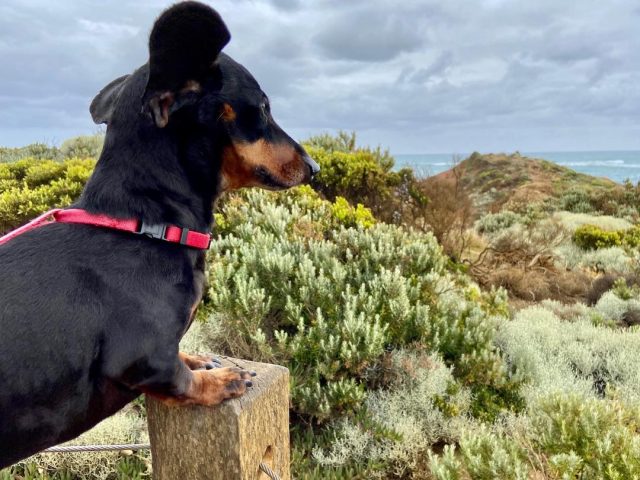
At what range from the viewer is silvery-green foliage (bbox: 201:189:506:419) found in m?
3.82

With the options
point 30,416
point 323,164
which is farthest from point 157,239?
point 323,164

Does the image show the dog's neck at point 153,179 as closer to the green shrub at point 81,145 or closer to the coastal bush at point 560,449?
the coastal bush at point 560,449

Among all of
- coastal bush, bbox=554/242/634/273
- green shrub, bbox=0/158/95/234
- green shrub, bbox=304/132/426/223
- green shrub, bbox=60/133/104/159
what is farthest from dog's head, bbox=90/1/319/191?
green shrub, bbox=60/133/104/159

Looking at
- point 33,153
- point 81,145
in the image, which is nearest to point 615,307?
point 81,145

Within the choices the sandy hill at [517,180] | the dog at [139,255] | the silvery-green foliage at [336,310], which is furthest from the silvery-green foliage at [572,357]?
the sandy hill at [517,180]

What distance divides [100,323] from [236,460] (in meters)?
0.67

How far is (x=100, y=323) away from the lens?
1.54 metres

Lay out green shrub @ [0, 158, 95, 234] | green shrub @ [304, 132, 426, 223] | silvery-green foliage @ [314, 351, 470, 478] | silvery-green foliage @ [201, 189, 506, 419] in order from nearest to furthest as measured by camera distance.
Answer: silvery-green foliage @ [314, 351, 470, 478] < silvery-green foliage @ [201, 189, 506, 419] < green shrub @ [0, 158, 95, 234] < green shrub @ [304, 132, 426, 223]

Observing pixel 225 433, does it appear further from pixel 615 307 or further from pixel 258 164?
pixel 615 307

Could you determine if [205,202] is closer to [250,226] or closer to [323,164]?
[250,226]

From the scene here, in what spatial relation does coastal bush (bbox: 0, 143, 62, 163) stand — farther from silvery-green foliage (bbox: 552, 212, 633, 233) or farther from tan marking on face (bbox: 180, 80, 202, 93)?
tan marking on face (bbox: 180, 80, 202, 93)

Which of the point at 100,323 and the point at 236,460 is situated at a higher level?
the point at 100,323

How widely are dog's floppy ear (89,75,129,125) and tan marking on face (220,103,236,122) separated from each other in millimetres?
355

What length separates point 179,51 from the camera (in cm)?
162
